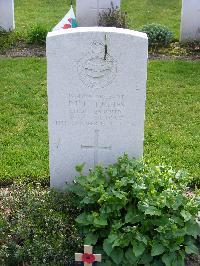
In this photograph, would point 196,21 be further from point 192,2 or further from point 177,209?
point 177,209

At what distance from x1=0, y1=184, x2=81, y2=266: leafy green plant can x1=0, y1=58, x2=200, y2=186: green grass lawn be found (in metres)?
0.88

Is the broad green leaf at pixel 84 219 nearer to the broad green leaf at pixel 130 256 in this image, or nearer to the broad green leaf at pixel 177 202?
the broad green leaf at pixel 130 256

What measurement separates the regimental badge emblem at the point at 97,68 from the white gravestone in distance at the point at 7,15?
5.95 metres

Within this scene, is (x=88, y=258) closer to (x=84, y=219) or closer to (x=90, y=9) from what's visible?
(x=84, y=219)

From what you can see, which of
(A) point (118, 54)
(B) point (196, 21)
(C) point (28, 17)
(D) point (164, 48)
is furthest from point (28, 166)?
(C) point (28, 17)

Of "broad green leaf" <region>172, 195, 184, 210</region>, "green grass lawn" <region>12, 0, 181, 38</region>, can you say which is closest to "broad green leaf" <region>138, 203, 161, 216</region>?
"broad green leaf" <region>172, 195, 184, 210</region>

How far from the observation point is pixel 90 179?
4.38 metres

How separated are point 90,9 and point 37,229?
261 inches

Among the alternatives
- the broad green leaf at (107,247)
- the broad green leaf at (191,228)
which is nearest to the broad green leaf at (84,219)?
the broad green leaf at (107,247)

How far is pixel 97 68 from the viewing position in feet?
14.7

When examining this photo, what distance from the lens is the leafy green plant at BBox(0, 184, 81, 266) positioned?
4.14 metres

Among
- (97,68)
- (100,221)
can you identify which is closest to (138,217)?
(100,221)

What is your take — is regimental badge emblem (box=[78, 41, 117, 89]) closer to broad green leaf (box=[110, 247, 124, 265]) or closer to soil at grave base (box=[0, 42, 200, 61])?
broad green leaf (box=[110, 247, 124, 265])

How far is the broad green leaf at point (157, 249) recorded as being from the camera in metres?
3.99
